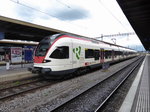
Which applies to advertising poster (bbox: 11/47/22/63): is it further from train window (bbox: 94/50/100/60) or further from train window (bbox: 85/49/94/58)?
train window (bbox: 94/50/100/60)

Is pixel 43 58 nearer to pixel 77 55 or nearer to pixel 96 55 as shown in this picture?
pixel 77 55

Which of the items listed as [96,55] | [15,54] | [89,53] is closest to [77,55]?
[89,53]

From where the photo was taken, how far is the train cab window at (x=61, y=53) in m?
7.82

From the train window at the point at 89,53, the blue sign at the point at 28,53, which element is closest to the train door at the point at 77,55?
the train window at the point at 89,53

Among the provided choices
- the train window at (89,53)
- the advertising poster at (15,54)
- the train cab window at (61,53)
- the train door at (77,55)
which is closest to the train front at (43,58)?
the train cab window at (61,53)

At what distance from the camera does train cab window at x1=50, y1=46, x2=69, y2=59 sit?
7.82 m

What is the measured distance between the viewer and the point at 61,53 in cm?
811

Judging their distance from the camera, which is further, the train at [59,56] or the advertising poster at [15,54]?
the advertising poster at [15,54]

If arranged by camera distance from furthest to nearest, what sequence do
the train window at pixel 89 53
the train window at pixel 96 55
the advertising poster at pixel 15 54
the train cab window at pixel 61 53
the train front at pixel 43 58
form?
the train window at pixel 96 55, the advertising poster at pixel 15 54, the train window at pixel 89 53, the train cab window at pixel 61 53, the train front at pixel 43 58

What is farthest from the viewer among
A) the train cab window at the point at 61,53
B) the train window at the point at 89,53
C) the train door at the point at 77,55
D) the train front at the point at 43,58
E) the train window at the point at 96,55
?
the train window at the point at 96,55

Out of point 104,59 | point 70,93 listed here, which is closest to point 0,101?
point 70,93

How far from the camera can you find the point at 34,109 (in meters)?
4.50

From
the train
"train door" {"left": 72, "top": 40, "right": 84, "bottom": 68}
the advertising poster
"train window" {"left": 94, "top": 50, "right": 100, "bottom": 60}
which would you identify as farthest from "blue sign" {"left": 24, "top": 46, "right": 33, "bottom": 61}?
"train window" {"left": 94, "top": 50, "right": 100, "bottom": 60}

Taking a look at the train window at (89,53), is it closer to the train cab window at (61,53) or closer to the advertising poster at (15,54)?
the train cab window at (61,53)
